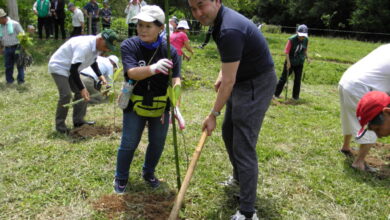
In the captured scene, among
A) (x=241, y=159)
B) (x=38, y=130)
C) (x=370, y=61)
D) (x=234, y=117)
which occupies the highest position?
(x=370, y=61)

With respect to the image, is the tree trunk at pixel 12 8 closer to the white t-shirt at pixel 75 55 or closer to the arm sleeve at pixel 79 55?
the white t-shirt at pixel 75 55

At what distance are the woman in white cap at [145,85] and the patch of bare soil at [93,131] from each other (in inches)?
70.9

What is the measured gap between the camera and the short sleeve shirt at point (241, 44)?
2.37 metres

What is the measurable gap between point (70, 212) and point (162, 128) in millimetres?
1098

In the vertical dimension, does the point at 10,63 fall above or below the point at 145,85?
below

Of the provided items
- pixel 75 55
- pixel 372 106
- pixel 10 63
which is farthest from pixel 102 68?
pixel 372 106

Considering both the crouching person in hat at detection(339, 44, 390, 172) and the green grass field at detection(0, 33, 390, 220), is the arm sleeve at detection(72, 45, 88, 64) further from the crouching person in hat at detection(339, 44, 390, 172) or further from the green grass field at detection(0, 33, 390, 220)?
the crouching person in hat at detection(339, 44, 390, 172)

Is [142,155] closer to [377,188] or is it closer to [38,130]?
[38,130]

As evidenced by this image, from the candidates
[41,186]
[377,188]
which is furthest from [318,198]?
[41,186]

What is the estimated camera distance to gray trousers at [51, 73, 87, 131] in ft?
16.0

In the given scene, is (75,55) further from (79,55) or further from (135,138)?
(135,138)

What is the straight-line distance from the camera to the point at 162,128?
3232 millimetres

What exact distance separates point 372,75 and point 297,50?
3.80 m

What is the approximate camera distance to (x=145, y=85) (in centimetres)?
304
